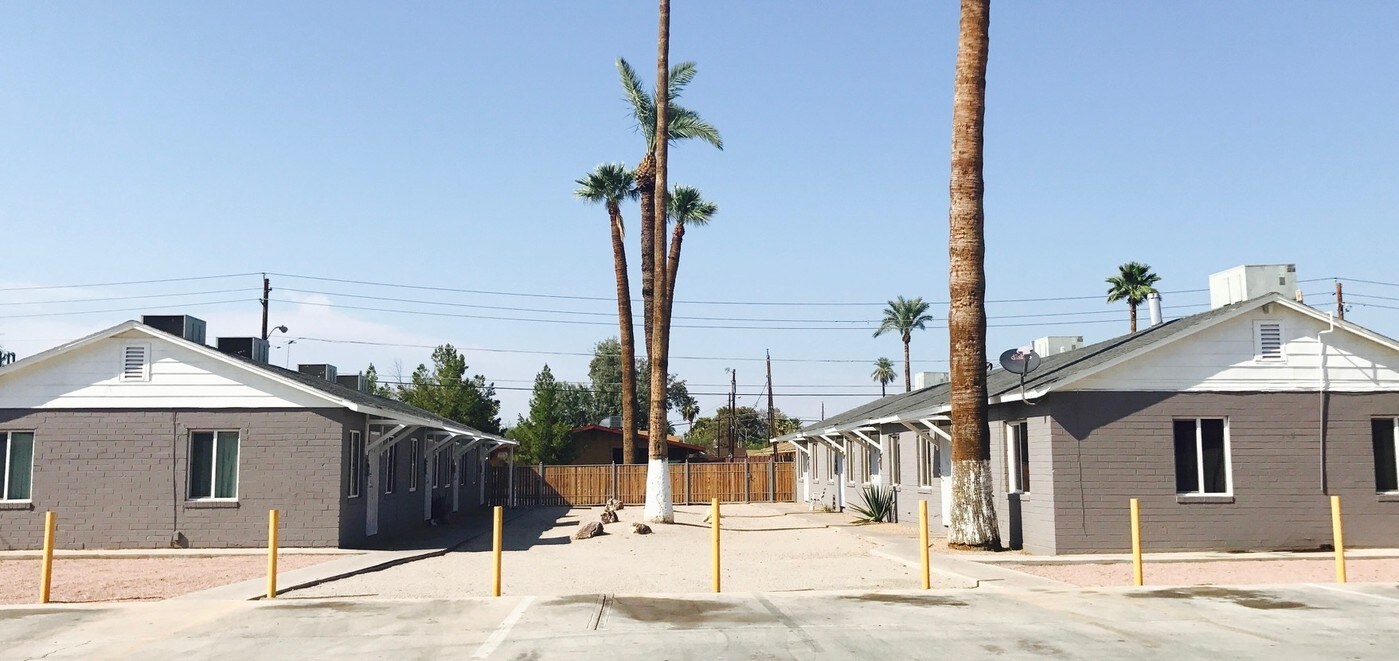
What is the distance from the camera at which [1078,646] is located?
9555 mm

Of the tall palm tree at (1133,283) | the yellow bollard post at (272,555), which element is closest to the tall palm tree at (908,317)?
the tall palm tree at (1133,283)

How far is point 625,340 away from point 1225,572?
23.2m

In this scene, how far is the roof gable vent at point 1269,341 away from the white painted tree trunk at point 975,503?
16.8ft

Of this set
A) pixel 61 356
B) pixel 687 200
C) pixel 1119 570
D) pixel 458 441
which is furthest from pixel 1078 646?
pixel 687 200

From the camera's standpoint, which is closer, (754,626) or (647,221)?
(754,626)

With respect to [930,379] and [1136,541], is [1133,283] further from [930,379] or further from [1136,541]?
[1136,541]

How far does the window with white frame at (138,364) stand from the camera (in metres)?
21.1

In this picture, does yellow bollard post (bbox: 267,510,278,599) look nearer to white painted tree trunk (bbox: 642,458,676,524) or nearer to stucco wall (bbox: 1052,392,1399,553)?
stucco wall (bbox: 1052,392,1399,553)

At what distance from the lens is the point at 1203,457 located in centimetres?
1894

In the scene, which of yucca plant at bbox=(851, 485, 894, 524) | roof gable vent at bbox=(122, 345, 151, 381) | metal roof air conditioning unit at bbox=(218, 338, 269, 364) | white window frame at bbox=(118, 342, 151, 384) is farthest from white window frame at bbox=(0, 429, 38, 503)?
yucca plant at bbox=(851, 485, 894, 524)

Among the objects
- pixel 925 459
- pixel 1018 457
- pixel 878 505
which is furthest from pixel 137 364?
pixel 878 505

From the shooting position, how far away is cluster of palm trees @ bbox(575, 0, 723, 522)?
28.2 metres

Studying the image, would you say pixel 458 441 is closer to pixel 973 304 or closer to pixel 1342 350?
pixel 973 304

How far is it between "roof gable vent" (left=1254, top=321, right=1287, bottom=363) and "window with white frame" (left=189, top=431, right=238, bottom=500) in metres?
18.2
